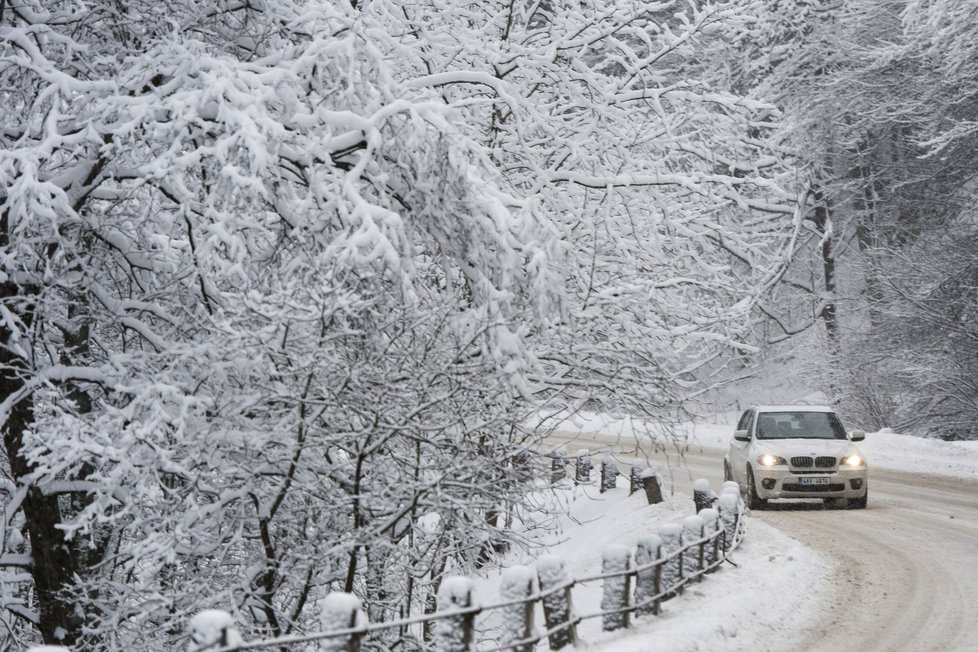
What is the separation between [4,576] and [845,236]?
35.3m

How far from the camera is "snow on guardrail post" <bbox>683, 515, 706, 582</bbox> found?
1112 centimetres

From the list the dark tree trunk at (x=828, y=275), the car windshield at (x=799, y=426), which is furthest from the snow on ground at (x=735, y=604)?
the dark tree trunk at (x=828, y=275)

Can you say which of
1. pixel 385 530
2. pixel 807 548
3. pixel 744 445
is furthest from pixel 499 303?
pixel 744 445

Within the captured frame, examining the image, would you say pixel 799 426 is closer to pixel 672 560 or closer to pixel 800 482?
pixel 800 482

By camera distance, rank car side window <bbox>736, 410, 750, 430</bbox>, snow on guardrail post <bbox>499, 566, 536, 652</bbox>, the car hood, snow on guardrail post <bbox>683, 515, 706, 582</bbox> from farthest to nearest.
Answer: car side window <bbox>736, 410, 750, 430</bbox> → the car hood → snow on guardrail post <bbox>683, 515, 706, 582</bbox> → snow on guardrail post <bbox>499, 566, 536, 652</bbox>

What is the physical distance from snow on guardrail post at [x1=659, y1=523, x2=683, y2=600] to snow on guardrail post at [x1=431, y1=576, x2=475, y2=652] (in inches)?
151

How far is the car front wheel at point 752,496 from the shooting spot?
18.1 m

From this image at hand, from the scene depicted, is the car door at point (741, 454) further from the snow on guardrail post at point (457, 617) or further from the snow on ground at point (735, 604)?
the snow on guardrail post at point (457, 617)

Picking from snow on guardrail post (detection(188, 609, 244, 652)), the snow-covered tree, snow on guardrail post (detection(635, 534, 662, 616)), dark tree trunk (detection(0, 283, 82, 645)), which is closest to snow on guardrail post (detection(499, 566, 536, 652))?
the snow-covered tree

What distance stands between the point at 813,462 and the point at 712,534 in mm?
6703

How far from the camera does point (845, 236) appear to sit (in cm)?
4119

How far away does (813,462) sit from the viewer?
17781 millimetres

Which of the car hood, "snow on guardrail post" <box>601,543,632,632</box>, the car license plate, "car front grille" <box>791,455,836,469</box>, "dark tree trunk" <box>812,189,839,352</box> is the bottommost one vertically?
"snow on guardrail post" <box>601,543,632,632</box>

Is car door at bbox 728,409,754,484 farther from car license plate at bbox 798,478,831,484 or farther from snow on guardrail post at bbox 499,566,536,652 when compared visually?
snow on guardrail post at bbox 499,566,536,652
